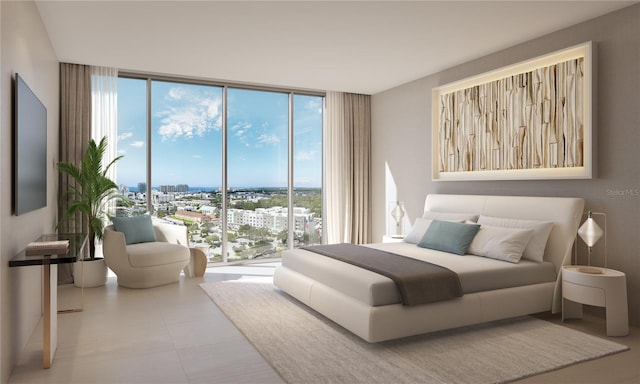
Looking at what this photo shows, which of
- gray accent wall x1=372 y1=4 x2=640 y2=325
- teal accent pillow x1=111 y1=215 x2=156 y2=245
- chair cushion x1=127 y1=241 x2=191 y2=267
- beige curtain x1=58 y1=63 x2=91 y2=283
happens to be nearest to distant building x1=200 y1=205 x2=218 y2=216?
teal accent pillow x1=111 y1=215 x2=156 y2=245

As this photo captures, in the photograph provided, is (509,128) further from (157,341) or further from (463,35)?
(157,341)

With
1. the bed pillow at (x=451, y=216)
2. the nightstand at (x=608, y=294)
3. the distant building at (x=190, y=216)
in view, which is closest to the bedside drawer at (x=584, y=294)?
the nightstand at (x=608, y=294)

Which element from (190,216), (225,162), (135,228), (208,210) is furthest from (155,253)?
(225,162)

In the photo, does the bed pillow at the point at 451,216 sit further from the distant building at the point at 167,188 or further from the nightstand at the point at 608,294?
the distant building at the point at 167,188

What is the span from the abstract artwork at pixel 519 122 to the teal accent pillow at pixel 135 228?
3.66 m

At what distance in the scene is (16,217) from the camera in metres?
2.95

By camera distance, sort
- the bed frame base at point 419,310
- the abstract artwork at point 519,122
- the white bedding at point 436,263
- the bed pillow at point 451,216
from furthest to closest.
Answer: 1. the bed pillow at point 451,216
2. the abstract artwork at point 519,122
3. the white bedding at point 436,263
4. the bed frame base at point 419,310

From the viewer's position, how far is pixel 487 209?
477cm

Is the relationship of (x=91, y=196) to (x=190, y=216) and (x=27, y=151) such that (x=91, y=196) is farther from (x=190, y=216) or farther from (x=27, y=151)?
(x=27, y=151)

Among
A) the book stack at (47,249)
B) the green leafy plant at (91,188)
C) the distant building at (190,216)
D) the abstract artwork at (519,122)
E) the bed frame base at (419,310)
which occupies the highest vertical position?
the abstract artwork at (519,122)

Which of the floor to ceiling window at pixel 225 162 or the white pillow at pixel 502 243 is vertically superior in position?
the floor to ceiling window at pixel 225 162

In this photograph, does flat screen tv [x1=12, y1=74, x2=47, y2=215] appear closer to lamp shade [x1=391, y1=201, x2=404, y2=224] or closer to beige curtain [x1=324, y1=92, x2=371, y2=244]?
beige curtain [x1=324, y1=92, x2=371, y2=244]

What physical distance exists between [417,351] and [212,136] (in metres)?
4.41

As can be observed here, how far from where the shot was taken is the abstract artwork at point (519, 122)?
13.3 feet
